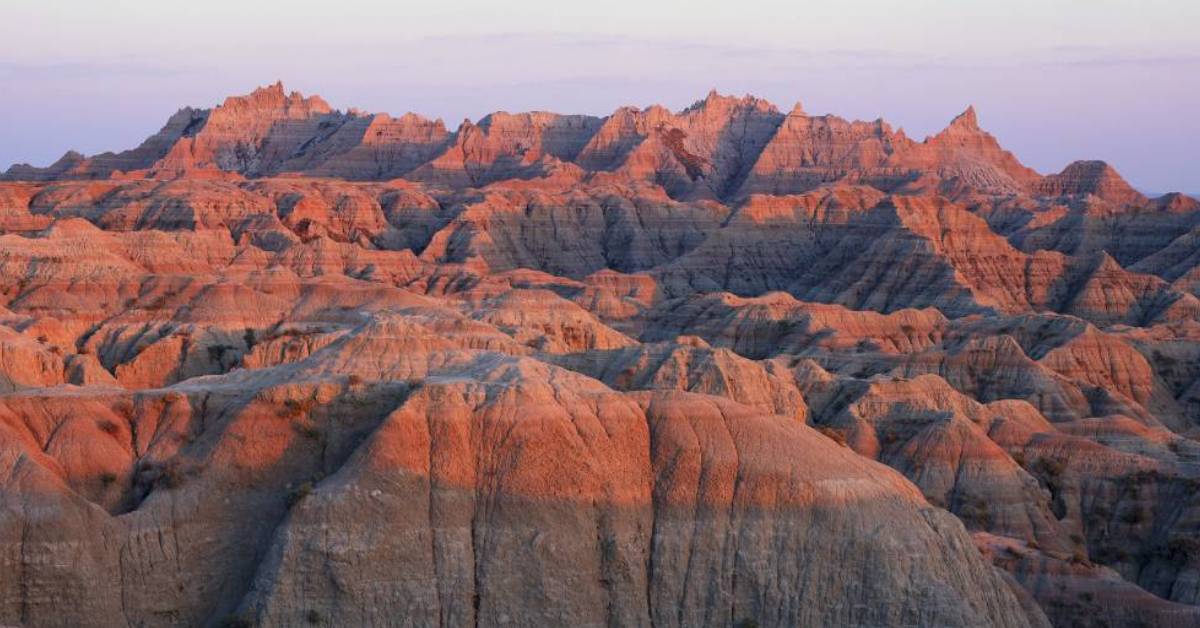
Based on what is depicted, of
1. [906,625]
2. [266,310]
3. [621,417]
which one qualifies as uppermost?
[621,417]

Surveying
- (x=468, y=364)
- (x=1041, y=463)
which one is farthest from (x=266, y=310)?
(x=468, y=364)

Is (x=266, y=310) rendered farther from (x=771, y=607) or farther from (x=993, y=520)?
(x=771, y=607)

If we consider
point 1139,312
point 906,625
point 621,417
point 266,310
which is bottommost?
point 1139,312

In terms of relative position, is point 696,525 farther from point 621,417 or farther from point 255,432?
point 255,432

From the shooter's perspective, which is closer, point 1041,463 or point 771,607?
point 771,607

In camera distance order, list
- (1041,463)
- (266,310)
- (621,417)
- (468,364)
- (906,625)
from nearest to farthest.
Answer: (906,625)
(621,417)
(468,364)
(1041,463)
(266,310)

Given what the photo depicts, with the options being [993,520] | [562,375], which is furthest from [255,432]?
[993,520]

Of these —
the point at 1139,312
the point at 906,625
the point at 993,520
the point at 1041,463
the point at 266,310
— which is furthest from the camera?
the point at 1139,312

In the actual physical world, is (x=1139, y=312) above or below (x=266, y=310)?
below

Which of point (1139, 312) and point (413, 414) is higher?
point (413, 414)
